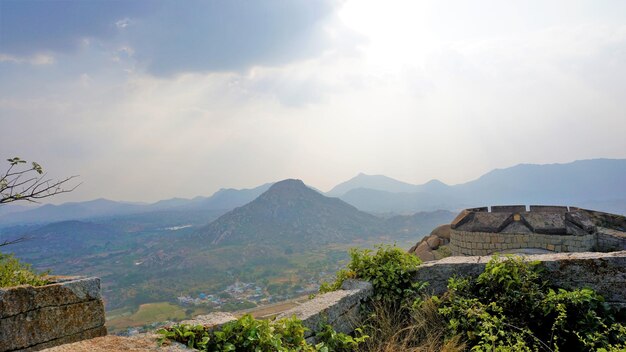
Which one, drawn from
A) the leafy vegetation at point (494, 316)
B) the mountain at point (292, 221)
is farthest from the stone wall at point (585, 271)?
the mountain at point (292, 221)

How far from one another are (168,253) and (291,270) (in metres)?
42.4

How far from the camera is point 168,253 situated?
310 feet

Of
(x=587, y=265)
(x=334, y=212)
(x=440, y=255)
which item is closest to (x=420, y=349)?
(x=587, y=265)

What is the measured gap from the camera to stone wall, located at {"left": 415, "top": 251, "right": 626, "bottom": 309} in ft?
13.9

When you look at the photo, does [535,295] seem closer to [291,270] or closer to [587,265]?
[587,265]

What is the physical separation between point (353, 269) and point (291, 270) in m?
68.5

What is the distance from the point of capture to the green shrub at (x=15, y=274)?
11.5 feet

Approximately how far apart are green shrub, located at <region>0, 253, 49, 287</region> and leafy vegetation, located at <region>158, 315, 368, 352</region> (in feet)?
5.85

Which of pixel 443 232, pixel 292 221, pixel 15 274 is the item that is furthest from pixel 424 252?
pixel 292 221

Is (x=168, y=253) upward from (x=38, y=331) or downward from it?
downward

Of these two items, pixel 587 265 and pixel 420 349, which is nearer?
pixel 420 349

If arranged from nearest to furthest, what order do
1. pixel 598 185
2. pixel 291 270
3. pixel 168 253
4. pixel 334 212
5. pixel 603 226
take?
pixel 603 226 → pixel 291 270 → pixel 168 253 → pixel 334 212 → pixel 598 185

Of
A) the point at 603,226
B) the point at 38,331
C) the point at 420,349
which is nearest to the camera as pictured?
the point at 38,331

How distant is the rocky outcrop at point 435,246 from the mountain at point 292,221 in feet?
277
